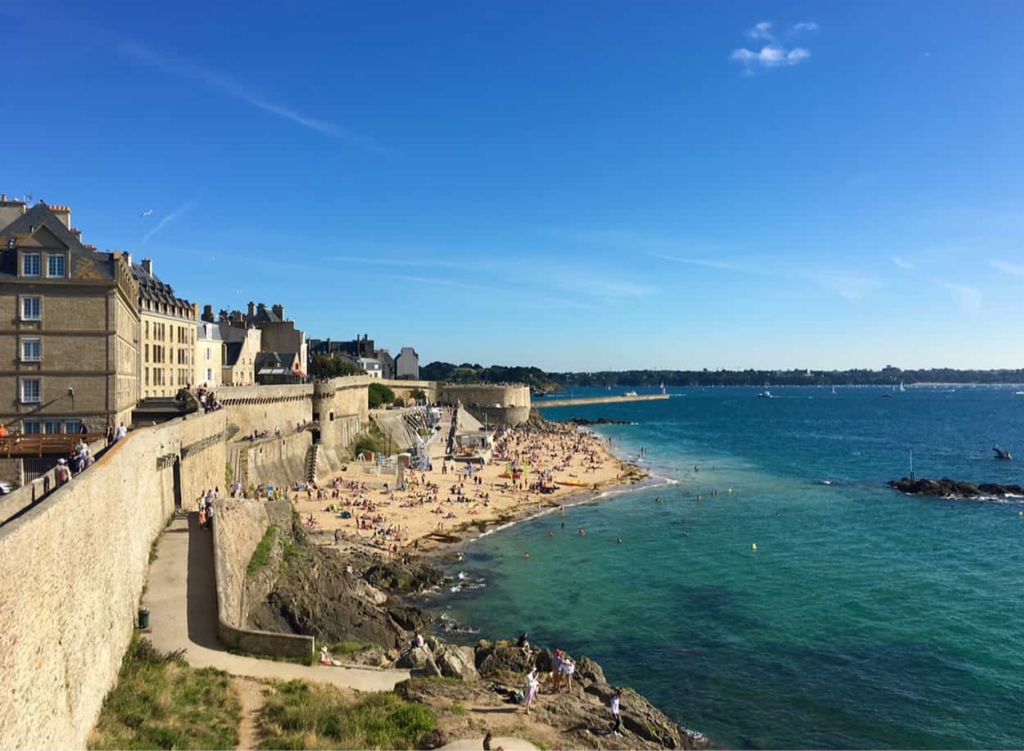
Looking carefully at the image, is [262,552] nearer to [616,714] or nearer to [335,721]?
[335,721]

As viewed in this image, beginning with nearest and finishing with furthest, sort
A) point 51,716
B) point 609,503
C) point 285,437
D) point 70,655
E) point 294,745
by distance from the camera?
point 51,716
point 70,655
point 294,745
point 285,437
point 609,503

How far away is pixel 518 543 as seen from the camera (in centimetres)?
3741

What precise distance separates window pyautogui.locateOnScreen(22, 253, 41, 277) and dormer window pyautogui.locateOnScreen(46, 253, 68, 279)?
269 mm

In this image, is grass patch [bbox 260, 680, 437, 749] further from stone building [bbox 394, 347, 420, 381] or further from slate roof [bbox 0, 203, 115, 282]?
stone building [bbox 394, 347, 420, 381]

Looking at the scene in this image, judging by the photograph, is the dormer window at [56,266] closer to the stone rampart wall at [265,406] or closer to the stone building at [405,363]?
the stone rampart wall at [265,406]

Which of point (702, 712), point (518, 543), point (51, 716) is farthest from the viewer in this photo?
point (518, 543)

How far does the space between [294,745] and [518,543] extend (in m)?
25.8

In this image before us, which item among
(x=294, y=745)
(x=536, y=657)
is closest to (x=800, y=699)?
(x=536, y=657)

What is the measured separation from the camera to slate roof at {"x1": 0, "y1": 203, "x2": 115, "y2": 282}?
21984mm

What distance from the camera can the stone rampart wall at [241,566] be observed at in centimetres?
1620

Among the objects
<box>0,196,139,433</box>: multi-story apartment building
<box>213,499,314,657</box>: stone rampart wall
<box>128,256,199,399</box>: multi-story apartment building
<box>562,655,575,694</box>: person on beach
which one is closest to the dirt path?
<box>213,499,314,657</box>: stone rampart wall

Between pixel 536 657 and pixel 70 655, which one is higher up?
pixel 70 655

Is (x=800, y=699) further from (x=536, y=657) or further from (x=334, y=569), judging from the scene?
(x=334, y=569)

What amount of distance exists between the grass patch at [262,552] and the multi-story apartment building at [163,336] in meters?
13.4
